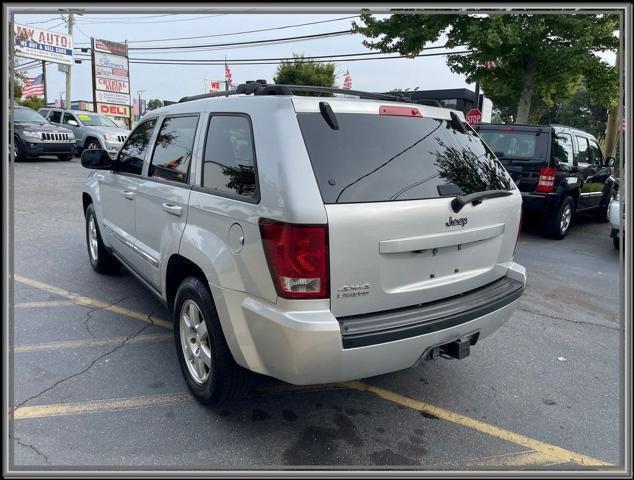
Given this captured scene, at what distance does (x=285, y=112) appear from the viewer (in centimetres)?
258

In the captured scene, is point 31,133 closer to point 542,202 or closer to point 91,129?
point 91,129

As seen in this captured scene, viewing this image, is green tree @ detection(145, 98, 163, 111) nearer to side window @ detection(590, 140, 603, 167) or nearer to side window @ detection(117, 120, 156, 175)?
side window @ detection(117, 120, 156, 175)

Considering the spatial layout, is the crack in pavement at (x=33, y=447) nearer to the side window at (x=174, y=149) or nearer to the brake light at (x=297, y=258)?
the brake light at (x=297, y=258)

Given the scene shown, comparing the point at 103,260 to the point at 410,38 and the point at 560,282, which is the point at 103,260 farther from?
the point at 410,38

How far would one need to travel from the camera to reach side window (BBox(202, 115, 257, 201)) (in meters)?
2.69

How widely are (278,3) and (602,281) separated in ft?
17.5

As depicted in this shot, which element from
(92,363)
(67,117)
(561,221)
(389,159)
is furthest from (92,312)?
(67,117)

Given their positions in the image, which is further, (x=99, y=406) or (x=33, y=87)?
(x=33, y=87)

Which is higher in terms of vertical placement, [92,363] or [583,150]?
[583,150]

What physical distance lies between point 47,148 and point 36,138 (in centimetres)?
45

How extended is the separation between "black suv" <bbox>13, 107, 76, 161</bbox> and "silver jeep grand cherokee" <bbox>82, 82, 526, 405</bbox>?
14.7 metres

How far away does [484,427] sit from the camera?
3.03 m

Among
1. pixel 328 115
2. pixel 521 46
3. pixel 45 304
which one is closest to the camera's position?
pixel 328 115

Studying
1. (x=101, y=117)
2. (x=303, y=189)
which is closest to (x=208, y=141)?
(x=303, y=189)
